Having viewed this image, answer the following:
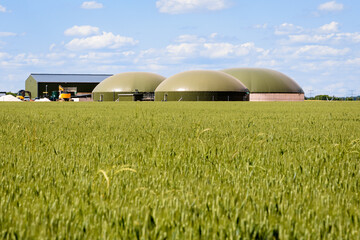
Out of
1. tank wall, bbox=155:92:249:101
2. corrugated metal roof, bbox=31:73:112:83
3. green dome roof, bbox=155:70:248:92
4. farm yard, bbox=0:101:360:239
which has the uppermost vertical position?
corrugated metal roof, bbox=31:73:112:83

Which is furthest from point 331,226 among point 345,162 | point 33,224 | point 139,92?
point 139,92

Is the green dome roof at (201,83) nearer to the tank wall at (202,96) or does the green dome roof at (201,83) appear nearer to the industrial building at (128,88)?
the tank wall at (202,96)

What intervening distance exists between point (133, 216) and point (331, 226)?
3.40 ft

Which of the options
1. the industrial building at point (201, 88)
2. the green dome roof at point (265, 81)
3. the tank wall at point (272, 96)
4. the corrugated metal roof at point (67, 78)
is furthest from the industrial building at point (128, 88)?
the corrugated metal roof at point (67, 78)

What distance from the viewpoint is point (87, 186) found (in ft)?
9.79

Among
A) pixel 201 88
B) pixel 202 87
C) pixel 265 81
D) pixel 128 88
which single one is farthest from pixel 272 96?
pixel 128 88

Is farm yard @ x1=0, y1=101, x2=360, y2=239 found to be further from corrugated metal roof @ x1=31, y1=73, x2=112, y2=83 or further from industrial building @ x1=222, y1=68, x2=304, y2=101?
corrugated metal roof @ x1=31, y1=73, x2=112, y2=83

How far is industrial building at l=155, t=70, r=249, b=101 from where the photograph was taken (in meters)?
58.6

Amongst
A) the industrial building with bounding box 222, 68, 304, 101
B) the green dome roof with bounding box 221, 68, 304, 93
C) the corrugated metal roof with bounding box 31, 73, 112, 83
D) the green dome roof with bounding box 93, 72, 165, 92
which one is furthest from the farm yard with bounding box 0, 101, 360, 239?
the corrugated metal roof with bounding box 31, 73, 112, 83

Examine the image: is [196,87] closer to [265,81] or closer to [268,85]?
[268,85]

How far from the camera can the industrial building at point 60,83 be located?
9744 cm

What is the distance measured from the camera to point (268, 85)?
7569cm

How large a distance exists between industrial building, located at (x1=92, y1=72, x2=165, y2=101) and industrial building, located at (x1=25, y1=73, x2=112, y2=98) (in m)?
24.5

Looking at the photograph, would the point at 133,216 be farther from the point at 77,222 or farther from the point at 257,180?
the point at 257,180
